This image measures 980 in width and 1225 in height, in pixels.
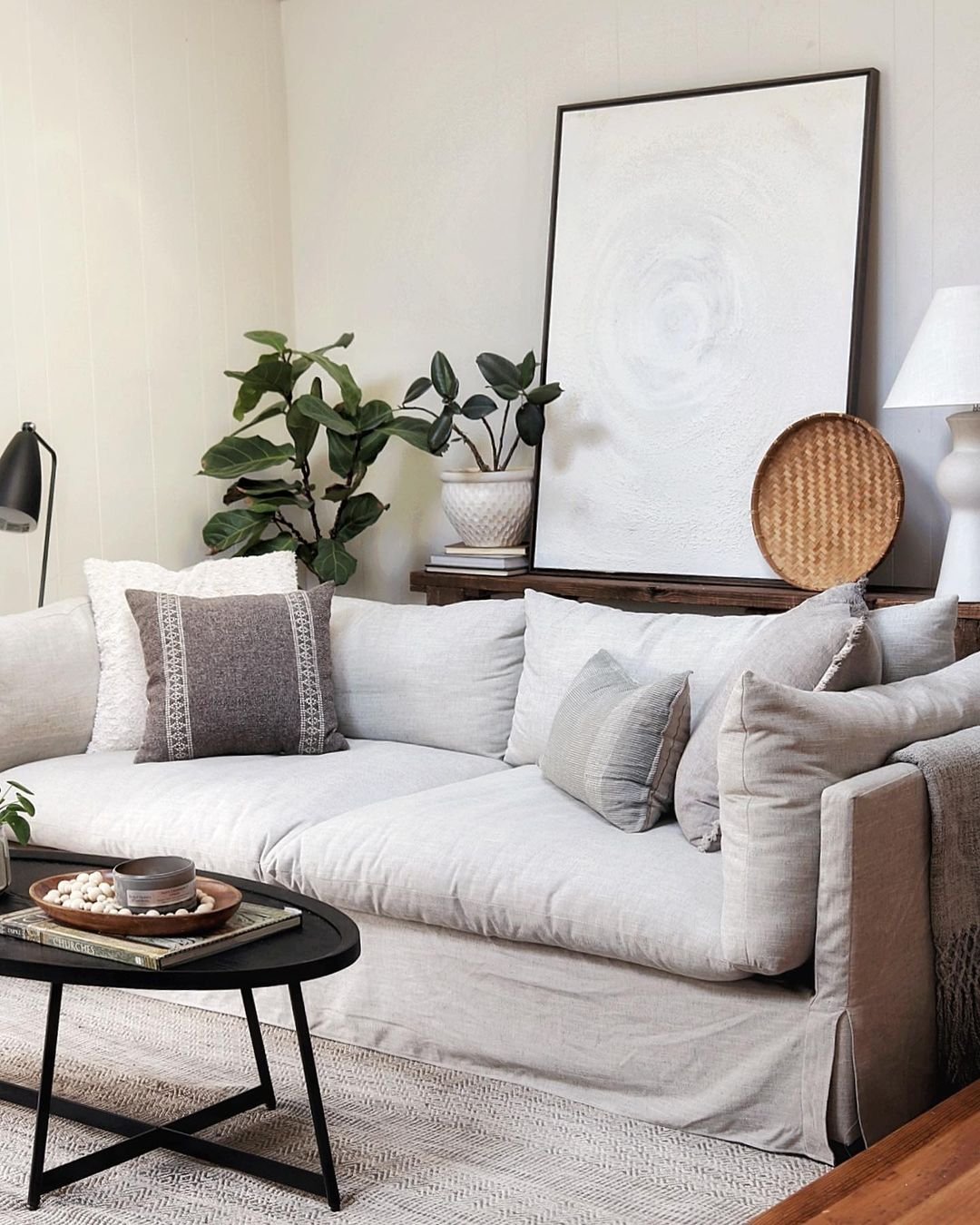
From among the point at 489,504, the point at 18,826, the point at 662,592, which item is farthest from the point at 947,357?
the point at 18,826

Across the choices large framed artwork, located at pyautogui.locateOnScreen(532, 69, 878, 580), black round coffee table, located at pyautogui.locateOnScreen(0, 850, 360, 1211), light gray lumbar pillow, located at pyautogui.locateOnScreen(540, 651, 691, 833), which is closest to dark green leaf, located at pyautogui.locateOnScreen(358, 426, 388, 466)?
large framed artwork, located at pyautogui.locateOnScreen(532, 69, 878, 580)

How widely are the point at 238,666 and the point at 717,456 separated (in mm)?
1460

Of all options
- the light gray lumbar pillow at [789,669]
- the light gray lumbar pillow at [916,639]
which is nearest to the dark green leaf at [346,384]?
the light gray lumbar pillow at [789,669]

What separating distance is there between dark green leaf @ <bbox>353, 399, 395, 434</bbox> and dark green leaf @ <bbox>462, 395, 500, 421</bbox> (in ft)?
0.85

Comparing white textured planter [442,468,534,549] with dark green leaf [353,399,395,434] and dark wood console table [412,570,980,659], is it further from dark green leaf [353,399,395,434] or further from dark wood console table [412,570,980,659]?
dark green leaf [353,399,395,434]

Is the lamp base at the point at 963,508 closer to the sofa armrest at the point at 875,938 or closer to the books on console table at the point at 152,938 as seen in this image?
the sofa armrest at the point at 875,938

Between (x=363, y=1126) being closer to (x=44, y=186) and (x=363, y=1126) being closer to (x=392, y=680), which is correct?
(x=392, y=680)

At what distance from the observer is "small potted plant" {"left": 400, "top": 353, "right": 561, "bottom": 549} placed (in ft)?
13.8

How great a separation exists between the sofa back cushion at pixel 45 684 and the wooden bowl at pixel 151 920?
4.25 ft

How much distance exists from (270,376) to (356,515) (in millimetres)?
499

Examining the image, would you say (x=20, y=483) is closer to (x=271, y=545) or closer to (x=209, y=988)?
(x=271, y=545)

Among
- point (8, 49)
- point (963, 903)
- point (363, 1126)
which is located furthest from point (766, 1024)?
point (8, 49)

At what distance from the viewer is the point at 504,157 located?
452 centimetres

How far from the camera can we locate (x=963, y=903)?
2438 mm
